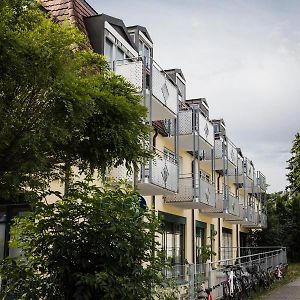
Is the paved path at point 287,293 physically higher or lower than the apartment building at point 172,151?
lower

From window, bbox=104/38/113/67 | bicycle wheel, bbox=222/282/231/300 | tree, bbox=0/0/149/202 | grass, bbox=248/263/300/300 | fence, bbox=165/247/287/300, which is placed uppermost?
window, bbox=104/38/113/67

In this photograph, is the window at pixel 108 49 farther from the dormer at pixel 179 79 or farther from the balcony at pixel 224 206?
the balcony at pixel 224 206

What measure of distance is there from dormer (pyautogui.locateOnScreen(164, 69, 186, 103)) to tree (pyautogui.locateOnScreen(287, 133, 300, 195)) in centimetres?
2666

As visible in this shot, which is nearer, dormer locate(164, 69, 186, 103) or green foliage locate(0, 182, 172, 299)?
green foliage locate(0, 182, 172, 299)

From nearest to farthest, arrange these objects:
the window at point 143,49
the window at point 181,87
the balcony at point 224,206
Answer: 1. the window at point 143,49
2. the balcony at point 224,206
3. the window at point 181,87

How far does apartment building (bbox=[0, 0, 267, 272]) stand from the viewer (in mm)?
15922

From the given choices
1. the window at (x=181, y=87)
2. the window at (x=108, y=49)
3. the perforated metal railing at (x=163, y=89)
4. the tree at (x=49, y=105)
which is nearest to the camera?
the tree at (x=49, y=105)

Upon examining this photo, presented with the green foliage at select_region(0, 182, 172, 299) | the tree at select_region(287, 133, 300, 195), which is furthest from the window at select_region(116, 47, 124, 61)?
the tree at select_region(287, 133, 300, 195)

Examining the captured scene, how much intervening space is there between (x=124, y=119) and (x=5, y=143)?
1636 millimetres

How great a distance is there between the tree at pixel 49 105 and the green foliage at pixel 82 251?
538 mm

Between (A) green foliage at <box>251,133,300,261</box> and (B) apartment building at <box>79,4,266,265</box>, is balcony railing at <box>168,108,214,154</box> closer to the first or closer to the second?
(B) apartment building at <box>79,4,266,265</box>

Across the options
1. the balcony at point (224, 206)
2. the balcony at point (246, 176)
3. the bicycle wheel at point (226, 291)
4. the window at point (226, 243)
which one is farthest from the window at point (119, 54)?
the balcony at point (246, 176)

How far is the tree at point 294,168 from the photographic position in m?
51.7

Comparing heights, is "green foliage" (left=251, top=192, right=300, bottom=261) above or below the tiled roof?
below
